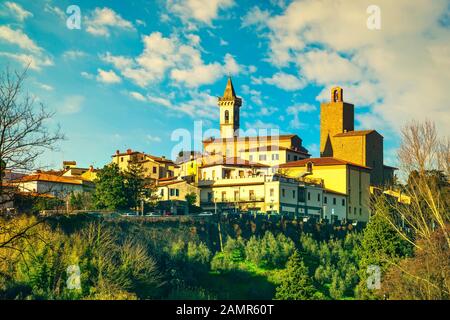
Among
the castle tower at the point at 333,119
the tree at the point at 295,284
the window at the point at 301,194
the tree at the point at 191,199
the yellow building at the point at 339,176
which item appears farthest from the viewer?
the castle tower at the point at 333,119

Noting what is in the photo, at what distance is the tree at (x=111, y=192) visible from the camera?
56.8 meters

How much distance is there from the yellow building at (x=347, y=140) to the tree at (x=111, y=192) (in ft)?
109

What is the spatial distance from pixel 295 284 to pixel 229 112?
6353 centimetres

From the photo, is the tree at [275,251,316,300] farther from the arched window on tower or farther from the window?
the arched window on tower

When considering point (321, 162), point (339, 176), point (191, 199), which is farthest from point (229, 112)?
point (191, 199)

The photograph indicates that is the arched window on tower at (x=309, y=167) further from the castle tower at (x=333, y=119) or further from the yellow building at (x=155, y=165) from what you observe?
the yellow building at (x=155, y=165)

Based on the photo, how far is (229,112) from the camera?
350ft

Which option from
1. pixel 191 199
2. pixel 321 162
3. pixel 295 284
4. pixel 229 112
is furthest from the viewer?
pixel 229 112

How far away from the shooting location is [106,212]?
5281 centimetres

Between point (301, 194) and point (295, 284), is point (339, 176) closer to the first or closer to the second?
point (301, 194)

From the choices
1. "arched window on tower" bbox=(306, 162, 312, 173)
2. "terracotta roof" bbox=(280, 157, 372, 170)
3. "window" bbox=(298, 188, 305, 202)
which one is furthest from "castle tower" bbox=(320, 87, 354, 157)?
"window" bbox=(298, 188, 305, 202)

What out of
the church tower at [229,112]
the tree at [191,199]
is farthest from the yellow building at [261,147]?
the tree at [191,199]

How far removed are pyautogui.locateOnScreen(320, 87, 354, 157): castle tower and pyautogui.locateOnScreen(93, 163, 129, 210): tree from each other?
3476 centimetres
